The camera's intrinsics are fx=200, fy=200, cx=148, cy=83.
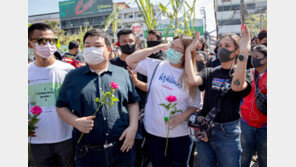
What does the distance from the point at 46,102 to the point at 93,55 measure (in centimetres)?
75

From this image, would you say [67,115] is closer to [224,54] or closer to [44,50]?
[44,50]

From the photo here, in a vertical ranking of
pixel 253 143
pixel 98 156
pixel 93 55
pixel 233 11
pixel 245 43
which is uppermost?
pixel 233 11

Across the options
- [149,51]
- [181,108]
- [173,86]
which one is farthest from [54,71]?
[181,108]

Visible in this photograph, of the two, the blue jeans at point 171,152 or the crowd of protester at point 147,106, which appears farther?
the blue jeans at point 171,152

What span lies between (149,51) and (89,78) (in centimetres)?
87

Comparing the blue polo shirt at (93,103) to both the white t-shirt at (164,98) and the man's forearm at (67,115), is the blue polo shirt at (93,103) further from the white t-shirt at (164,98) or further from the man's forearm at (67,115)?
the white t-shirt at (164,98)

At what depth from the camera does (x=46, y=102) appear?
83.0 inches

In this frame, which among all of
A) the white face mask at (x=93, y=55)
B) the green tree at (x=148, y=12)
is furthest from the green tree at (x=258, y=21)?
the white face mask at (x=93, y=55)

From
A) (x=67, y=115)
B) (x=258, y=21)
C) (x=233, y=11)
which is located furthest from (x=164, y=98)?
(x=258, y=21)

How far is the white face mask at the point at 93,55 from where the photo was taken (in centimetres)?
191

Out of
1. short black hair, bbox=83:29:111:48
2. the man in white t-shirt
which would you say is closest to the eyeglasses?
the man in white t-shirt

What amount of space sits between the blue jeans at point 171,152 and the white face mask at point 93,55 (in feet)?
3.41

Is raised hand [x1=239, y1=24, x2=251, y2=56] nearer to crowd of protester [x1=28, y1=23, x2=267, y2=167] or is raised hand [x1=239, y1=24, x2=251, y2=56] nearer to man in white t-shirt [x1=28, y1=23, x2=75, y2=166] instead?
crowd of protester [x1=28, y1=23, x2=267, y2=167]

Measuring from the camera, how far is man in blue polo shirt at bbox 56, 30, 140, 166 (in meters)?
1.78
